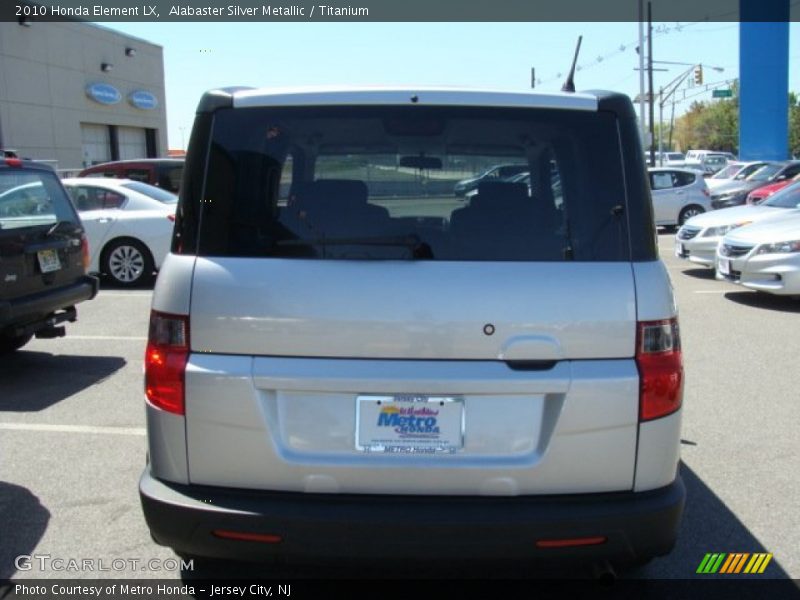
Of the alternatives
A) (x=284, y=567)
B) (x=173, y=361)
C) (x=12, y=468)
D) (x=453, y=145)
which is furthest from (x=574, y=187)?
(x=12, y=468)

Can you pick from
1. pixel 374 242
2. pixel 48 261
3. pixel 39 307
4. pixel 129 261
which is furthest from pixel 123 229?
pixel 374 242

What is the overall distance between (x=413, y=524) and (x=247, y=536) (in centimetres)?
56

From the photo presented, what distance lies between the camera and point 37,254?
21.4ft

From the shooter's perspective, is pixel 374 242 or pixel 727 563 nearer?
pixel 374 242

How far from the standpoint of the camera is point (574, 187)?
2.81 metres

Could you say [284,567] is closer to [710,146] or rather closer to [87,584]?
[87,584]

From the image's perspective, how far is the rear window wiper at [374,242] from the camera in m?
2.71

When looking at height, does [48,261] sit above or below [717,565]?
above

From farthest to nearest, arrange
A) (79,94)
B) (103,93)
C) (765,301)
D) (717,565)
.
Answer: (103,93) → (79,94) → (765,301) → (717,565)

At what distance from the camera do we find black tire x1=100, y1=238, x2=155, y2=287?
461 inches

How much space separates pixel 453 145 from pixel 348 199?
1.39 ft

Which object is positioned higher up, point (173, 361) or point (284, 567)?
point (173, 361)

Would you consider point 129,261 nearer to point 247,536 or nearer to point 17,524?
point 17,524

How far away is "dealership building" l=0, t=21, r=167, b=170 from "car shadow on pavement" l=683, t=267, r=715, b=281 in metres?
19.5
